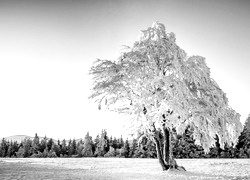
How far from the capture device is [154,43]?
1627 centimetres

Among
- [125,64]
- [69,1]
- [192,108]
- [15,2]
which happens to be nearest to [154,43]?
[125,64]

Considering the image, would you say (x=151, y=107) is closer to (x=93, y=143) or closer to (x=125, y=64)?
(x=125, y=64)

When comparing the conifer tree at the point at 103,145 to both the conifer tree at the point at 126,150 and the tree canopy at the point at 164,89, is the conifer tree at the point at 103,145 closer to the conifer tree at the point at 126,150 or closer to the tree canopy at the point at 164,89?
the conifer tree at the point at 126,150

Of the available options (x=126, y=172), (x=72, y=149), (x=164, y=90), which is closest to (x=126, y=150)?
(x=72, y=149)

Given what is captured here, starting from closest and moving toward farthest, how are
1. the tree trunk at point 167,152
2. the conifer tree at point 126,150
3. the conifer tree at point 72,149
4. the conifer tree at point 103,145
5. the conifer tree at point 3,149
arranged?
1. the tree trunk at point 167,152
2. the conifer tree at point 126,150
3. the conifer tree at point 103,145
4. the conifer tree at point 72,149
5. the conifer tree at point 3,149

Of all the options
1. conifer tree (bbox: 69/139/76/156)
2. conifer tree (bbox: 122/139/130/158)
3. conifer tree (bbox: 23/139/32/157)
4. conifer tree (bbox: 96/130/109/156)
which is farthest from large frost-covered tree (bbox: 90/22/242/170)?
conifer tree (bbox: 23/139/32/157)

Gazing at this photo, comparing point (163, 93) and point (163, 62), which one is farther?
point (163, 62)

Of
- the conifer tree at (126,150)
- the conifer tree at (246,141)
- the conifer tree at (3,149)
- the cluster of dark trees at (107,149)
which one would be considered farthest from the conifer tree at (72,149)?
the conifer tree at (246,141)

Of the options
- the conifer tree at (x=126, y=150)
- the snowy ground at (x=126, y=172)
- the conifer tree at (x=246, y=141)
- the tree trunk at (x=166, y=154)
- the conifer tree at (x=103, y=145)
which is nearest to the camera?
the snowy ground at (x=126, y=172)

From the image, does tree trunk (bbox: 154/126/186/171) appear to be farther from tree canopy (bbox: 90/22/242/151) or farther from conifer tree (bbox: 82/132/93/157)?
conifer tree (bbox: 82/132/93/157)

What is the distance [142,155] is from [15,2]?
4923cm

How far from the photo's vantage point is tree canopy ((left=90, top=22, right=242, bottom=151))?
14.6m

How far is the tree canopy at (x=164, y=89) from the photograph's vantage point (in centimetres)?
1457

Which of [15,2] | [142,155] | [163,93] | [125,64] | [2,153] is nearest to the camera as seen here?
[163,93]
